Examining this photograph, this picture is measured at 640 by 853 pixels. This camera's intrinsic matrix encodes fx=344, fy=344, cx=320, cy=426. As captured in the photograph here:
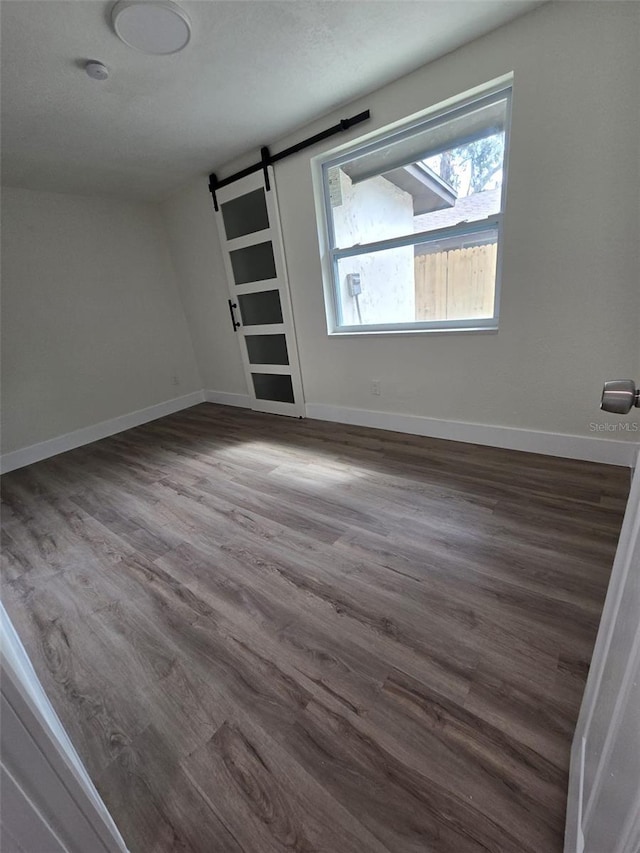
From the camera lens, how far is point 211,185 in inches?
138

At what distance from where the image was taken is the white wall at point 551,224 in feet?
5.72

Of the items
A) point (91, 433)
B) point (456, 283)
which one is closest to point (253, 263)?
point (456, 283)

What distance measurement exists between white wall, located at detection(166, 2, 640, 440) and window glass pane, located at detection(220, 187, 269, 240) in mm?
433

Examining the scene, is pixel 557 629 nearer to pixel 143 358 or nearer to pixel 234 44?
pixel 234 44

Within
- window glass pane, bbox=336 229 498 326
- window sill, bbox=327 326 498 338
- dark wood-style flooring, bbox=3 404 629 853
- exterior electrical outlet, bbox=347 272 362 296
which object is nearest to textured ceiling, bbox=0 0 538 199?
window glass pane, bbox=336 229 498 326

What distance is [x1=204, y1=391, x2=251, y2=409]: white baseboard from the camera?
4.39 m

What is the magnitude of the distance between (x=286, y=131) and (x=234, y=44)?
1.10 metres

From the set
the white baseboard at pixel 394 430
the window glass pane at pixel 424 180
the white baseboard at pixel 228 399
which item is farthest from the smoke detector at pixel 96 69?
the white baseboard at pixel 228 399

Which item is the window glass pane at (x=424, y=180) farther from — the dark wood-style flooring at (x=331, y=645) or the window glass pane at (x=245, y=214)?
the dark wood-style flooring at (x=331, y=645)

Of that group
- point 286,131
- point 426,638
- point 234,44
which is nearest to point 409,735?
point 426,638

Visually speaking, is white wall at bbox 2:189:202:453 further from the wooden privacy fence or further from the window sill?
the wooden privacy fence

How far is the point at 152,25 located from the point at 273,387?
9.17ft

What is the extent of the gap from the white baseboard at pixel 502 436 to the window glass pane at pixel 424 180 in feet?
4.76

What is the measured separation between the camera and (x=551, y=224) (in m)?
2.02
